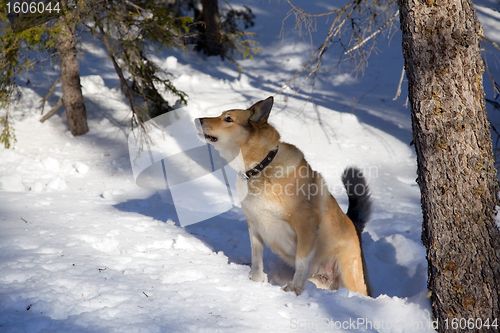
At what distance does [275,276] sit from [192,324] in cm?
160

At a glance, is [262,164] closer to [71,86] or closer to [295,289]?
[295,289]

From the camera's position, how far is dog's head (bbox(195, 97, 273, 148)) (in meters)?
2.94

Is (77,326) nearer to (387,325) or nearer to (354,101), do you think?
(387,325)

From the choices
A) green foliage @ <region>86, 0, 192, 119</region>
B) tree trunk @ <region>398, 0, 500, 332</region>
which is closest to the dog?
tree trunk @ <region>398, 0, 500, 332</region>

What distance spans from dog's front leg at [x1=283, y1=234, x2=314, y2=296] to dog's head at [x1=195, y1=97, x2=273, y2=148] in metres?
0.95

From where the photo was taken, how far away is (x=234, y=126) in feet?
9.68

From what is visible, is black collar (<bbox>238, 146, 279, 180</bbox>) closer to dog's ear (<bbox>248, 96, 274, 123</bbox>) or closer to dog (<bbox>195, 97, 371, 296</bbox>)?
dog (<bbox>195, 97, 371, 296</bbox>)

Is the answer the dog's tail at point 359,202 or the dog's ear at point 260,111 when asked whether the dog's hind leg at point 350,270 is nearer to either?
the dog's tail at point 359,202

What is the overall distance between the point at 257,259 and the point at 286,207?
0.57 metres

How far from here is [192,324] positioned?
2043mm

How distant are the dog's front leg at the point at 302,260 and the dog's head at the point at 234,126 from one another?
0.95 meters

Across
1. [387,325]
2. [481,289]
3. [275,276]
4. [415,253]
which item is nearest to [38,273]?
[275,276]

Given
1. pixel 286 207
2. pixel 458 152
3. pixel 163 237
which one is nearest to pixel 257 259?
pixel 286 207

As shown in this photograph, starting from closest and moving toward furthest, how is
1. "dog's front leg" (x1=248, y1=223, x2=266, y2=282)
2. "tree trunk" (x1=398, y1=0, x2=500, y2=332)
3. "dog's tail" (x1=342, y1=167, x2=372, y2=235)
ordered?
1. "tree trunk" (x1=398, y1=0, x2=500, y2=332)
2. "dog's front leg" (x1=248, y1=223, x2=266, y2=282)
3. "dog's tail" (x1=342, y1=167, x2=372, y2=235)
